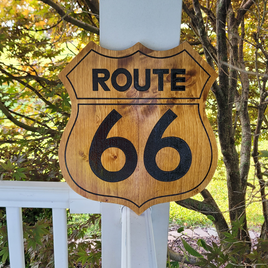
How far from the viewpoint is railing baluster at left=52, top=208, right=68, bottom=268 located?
2.89 ft

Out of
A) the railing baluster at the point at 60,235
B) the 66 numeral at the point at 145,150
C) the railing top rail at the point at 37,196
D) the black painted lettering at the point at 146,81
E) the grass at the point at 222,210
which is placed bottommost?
→ the grass at the point at 222,210

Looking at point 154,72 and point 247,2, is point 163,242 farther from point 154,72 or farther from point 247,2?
point 247,2

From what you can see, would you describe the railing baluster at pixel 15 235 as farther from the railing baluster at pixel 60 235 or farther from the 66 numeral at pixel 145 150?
the 66 numeral at pixel 145 150

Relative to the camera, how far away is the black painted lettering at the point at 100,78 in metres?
0.76

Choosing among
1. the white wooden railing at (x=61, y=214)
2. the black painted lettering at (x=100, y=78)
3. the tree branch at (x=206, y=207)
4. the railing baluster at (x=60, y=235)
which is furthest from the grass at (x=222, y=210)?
the black painted lettering at (x=100, y=78)

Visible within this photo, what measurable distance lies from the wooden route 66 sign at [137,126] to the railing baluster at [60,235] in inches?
6.2

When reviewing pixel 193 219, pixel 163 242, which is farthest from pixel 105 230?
pixel 193 219

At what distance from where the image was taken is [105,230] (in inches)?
36.8

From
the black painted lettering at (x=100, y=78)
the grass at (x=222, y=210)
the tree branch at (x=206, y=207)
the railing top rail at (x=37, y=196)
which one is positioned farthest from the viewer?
the grass at (x=222, y=210)

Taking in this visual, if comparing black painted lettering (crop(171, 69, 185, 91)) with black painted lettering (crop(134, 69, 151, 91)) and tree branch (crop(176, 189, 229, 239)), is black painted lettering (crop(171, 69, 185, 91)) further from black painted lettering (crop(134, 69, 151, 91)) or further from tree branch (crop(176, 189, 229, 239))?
tree branch (crop(176, 189, 229, 239))

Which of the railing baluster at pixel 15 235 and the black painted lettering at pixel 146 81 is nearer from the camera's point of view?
the black painted lettering at pixel 146 81

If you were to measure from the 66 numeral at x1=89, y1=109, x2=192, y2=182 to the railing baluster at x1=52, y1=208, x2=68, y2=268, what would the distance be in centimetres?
23

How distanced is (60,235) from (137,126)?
0.48 metres

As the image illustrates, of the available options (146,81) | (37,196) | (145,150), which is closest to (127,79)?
(146,81)
